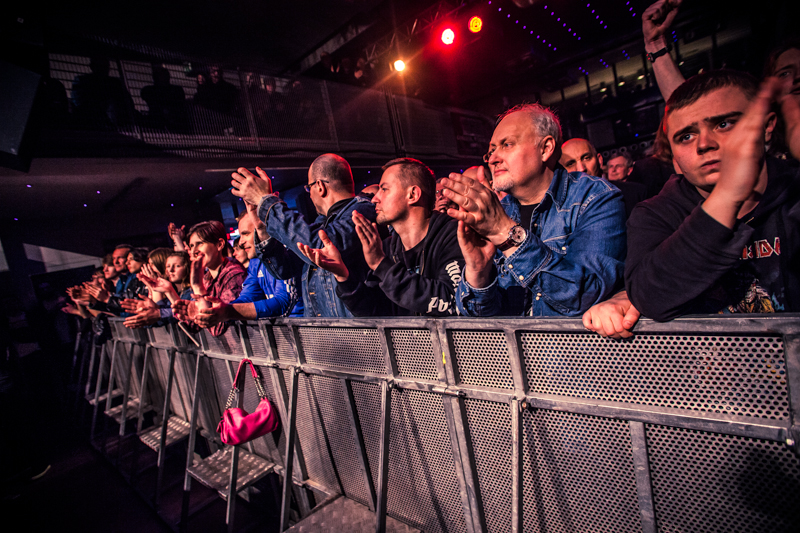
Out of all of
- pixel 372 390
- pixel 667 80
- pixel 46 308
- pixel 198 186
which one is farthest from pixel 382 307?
pixel 46 308

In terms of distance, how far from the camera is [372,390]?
72.1 inches

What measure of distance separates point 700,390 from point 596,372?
269 mm

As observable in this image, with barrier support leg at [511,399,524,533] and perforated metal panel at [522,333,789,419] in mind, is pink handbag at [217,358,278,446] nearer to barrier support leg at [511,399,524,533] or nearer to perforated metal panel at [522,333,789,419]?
barrier support leg at [511,399,524,533]

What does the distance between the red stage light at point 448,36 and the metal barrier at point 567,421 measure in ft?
27.2

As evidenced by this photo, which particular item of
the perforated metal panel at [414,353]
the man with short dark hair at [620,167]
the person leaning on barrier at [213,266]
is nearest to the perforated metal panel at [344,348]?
the perforated metal panel at [414,353]

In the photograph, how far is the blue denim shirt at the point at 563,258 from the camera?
4.17 feet

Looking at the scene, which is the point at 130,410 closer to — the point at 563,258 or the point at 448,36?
the point at 563,258

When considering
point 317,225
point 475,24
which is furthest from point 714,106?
point 475,24

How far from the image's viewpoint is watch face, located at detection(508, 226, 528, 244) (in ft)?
4.05

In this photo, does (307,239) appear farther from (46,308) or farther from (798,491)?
(46,308)

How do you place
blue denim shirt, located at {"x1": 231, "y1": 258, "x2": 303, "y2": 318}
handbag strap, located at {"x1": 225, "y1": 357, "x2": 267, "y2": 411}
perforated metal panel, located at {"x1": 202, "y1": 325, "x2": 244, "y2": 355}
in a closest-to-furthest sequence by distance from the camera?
handbag strap, located at {"x1": 225, "y1": 357, "x2": 267, "y2": 411}
perforated metal panel, located at {"x1": 202, "y1": 325, "x2": 244, "y2": 355}
blue denim shirt, located at {"x1": 231, "y1": 258, "x2": 303, "y2": 318}

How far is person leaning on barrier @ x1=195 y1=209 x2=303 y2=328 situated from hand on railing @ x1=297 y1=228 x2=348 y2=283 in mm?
888

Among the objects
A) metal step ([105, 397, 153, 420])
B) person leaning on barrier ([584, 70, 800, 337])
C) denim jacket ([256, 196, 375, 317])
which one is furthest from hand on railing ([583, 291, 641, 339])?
metal step ([105, 397, 153, 420])

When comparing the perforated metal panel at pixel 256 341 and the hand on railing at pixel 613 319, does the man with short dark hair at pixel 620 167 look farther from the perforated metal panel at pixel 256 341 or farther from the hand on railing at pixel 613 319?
the perforated metal panel at pixel 256 341
